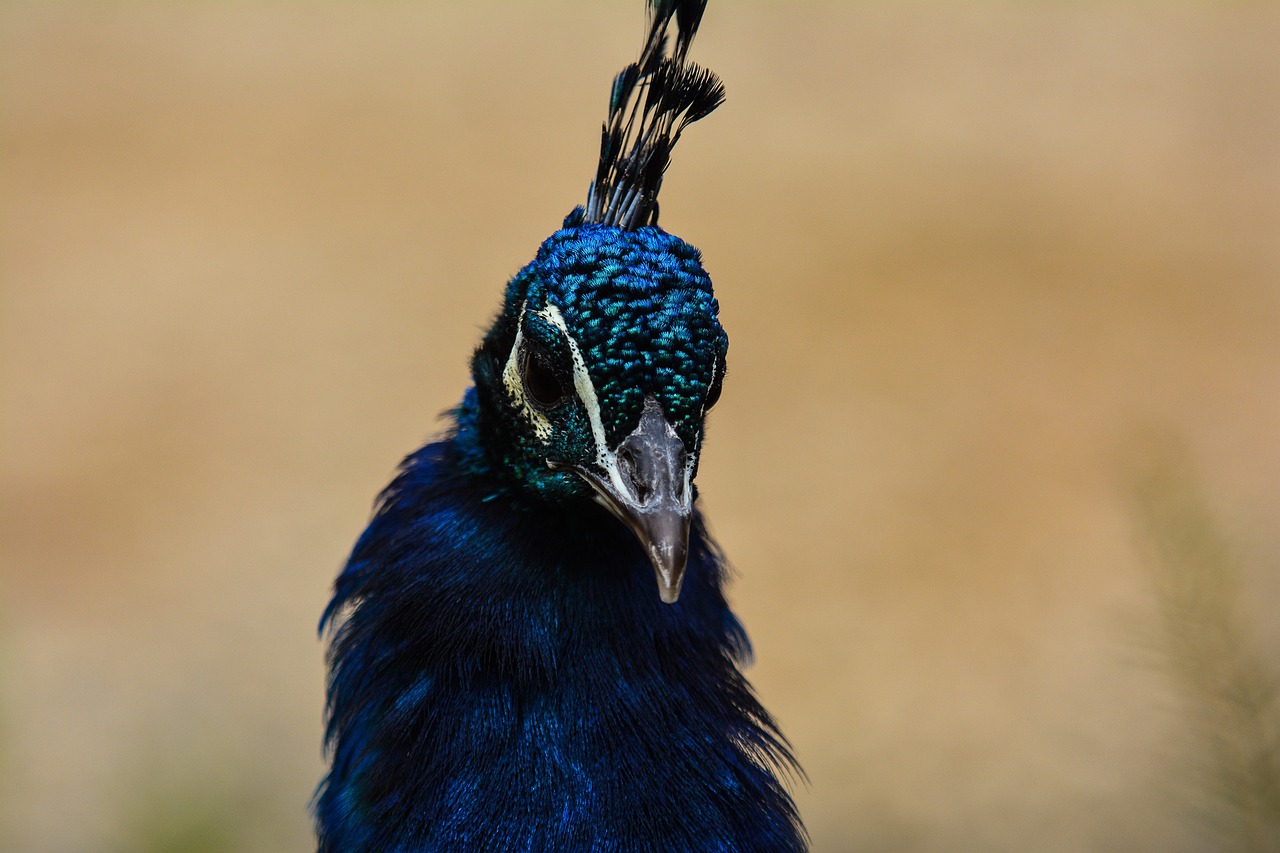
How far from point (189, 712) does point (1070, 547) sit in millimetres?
3018

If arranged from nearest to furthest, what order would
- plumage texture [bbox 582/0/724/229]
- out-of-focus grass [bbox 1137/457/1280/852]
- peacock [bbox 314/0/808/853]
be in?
out-of-focus grass [bbox 1137/457/1280/852] → peacock [bbox 314/0/808/853] → plumage texture [bbox 582/0/724/229]

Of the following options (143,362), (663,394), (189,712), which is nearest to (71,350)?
(143,362)

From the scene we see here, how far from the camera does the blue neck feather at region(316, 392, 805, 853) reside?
1.39 meters

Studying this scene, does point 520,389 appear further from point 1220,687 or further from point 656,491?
point 1220,687

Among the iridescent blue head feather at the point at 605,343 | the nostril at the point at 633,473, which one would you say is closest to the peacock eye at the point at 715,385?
the iridescent blue head feather at the point at 605,343

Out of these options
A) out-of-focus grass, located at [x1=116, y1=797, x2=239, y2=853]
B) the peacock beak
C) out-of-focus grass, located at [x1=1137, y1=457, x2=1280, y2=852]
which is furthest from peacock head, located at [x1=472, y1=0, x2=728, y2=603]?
out-of-focus grass, located at [x1=1137, y1=457, x2=1280, y2=852]

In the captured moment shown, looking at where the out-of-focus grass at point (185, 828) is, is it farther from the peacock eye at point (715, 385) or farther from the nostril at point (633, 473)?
the peacock eye at point (715, 385)

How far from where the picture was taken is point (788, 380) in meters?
5.39

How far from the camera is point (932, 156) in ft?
22.8

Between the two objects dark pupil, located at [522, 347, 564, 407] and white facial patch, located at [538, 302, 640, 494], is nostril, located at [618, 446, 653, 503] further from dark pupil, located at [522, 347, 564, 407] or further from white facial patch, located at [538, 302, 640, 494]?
dark pupil, located at [522, 347, 564, 407]

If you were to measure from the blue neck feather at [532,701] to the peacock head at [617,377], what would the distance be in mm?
101

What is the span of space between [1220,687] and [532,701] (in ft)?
2.87

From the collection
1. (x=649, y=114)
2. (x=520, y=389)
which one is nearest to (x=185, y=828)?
(x=520, y=389)

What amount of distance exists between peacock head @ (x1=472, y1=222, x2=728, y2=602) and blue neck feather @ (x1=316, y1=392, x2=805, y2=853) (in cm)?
10
